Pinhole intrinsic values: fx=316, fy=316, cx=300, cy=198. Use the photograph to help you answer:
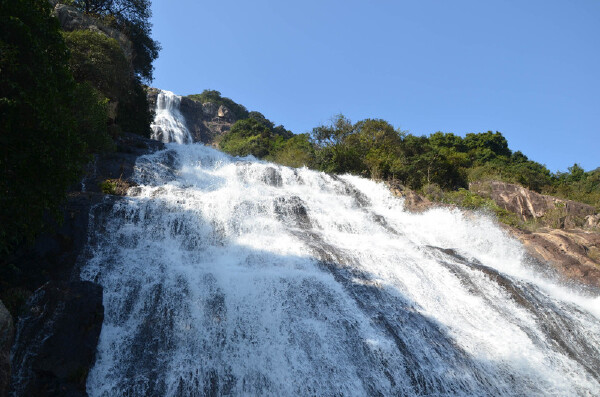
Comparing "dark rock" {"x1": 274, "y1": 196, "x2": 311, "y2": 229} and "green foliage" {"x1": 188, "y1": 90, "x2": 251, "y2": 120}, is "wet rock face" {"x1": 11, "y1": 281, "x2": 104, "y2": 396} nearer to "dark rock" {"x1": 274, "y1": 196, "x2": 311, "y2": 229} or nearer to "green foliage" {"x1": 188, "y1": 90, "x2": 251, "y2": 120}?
"dark rock" {"x1": 274, "y1": 196, "x2": 311, "y2": 229}

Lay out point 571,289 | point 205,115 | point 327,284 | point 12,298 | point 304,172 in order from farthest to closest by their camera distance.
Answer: point 205,115 < point 304,172 < point 571,289 < point 327,284 < point 12,298

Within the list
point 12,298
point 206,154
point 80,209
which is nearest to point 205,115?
point 206,154

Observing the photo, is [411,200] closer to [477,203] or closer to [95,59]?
[477,203]

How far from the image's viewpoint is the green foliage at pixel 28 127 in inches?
207

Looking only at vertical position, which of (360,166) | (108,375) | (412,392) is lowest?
(108,375)

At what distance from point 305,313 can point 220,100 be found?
196 ft

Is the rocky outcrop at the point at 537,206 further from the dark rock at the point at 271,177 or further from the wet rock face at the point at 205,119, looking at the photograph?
the wet rock face at the point at 205,119

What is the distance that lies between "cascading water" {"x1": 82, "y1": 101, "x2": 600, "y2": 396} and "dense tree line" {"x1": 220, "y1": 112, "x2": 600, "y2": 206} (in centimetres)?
1084

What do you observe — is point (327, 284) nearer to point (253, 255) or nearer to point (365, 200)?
point (253, 255)

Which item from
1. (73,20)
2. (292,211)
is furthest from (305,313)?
(73,20)

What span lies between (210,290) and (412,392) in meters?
4.64

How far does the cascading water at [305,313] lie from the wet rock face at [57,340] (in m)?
0.43

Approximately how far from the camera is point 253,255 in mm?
9023

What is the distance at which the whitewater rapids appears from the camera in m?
5.78
